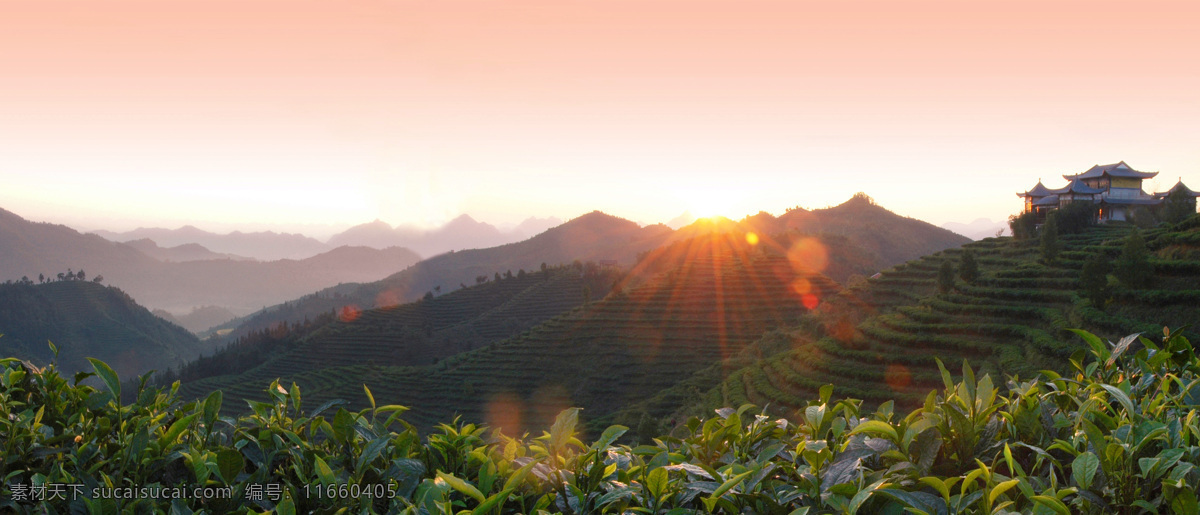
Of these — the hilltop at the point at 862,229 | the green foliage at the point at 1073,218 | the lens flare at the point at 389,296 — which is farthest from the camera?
the lens flare at the point at 389,296

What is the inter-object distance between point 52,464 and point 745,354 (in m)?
37.2

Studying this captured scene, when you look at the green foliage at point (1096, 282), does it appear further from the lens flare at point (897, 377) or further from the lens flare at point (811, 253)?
the lens flare at point (811, 253)

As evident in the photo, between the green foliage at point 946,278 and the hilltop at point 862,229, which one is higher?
the hilltop at point 862,229

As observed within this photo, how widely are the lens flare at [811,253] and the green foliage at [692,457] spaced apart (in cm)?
7095

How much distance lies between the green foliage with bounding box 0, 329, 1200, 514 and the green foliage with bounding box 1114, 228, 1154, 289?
2472 cm

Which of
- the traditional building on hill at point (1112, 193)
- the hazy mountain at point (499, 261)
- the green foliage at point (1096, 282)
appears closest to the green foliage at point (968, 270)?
the green foliage at point (1096, 282)

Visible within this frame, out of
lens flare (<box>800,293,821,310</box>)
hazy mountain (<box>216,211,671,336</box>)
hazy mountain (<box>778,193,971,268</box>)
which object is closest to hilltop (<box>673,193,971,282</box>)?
hazy mountain (<box>778,193,971,268</box>)

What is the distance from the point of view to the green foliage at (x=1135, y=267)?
848 inches

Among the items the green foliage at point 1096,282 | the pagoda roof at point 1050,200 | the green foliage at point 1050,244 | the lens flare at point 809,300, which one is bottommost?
the lens flare at point 809,300

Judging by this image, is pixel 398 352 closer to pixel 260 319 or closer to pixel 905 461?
pixel 905 461

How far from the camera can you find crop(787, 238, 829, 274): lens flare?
236ft

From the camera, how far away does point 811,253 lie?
76875 mm

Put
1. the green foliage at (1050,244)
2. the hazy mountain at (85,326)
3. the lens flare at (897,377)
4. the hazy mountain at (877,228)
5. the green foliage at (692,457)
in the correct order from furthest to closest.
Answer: the hazy mountain at (85,326) < the hazy mountain at (877,228) < the green foliage at (1050,244) < the lens flare at (897,377) < the green foliage at (692,457)

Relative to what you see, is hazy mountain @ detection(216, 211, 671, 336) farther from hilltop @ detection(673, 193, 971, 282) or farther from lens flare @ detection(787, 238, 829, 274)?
lens flare @ detection(787, 238, 829, 274)
